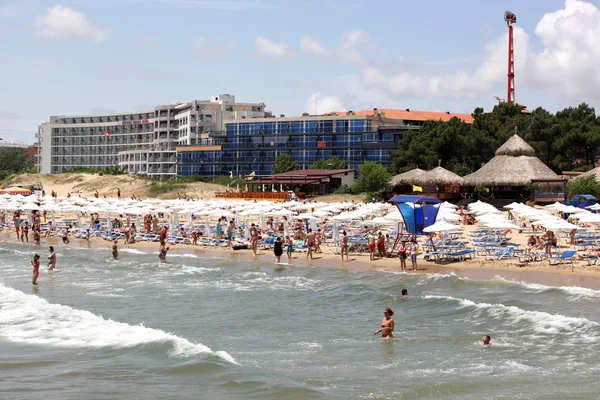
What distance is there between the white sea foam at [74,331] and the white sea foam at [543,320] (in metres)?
6.87

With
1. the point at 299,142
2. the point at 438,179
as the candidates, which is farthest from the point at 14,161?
the point at 438,179

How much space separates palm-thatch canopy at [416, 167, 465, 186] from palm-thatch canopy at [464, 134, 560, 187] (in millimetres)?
725

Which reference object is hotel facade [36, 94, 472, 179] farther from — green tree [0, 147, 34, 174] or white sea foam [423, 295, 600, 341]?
white sea foam [423, 295, 600, 341]

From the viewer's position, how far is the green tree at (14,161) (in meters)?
118

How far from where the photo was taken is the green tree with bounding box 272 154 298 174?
75494mm

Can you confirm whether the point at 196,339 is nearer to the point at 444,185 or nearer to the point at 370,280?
the point at 370,280

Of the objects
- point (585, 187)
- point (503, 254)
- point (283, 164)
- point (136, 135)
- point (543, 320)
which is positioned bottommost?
point (543, 320)

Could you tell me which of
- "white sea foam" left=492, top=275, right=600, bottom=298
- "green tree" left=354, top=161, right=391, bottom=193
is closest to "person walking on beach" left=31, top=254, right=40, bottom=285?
"white sea foam" left=492, top=275, right=600, bottom=298

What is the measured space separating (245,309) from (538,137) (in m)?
41.3

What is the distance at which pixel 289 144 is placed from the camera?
79.6 m

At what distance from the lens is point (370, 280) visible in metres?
22.1

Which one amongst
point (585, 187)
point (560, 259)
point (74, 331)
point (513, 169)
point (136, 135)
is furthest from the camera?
point (136, 135)

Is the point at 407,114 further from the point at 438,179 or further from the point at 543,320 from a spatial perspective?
the point at 543,320

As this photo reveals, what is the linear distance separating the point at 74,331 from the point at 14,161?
112414mm
